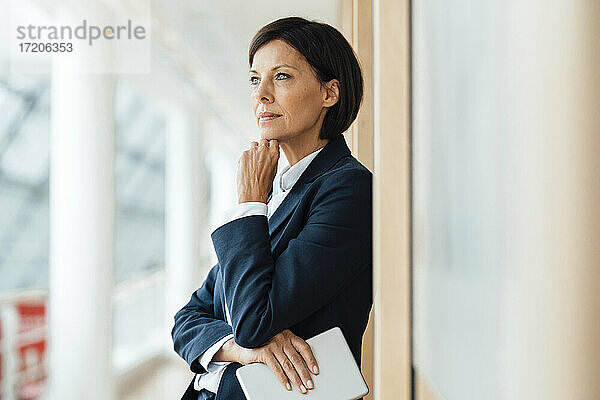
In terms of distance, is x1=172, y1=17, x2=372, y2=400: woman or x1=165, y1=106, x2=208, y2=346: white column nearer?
x1=172, y1=17, x2=372, y2=400: woman

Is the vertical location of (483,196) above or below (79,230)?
above

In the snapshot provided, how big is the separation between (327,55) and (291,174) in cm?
18

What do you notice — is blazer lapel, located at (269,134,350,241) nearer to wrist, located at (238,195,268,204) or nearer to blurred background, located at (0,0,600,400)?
wrist, located at (238,195,268,204)

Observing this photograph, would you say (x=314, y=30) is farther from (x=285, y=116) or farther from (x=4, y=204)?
(x=4, y=204)

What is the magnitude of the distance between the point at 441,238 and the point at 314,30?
0.47 m

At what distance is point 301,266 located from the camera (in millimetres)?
858

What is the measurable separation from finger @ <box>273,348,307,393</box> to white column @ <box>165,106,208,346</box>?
16.2 feet

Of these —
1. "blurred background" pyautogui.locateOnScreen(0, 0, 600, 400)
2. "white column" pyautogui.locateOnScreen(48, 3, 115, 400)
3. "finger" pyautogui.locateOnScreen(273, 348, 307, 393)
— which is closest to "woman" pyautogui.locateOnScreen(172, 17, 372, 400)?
"finger" pyautogui.locateOnScreen(273, 348, 307, 393)

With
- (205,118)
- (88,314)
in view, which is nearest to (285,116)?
(88,314)

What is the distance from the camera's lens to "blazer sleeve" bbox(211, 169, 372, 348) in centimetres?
85

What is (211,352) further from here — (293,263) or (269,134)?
(269,134)

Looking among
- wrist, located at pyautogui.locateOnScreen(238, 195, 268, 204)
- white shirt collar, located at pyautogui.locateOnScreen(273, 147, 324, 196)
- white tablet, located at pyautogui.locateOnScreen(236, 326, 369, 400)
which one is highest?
white shirt collar, located at pyautogui.locateOnScreen(273, 147, 324, 196)

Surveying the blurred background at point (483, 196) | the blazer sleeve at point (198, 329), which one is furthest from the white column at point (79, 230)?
the blazer sleeve at point (198, 329)

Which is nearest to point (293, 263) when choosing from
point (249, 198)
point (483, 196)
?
point (249, 198)
